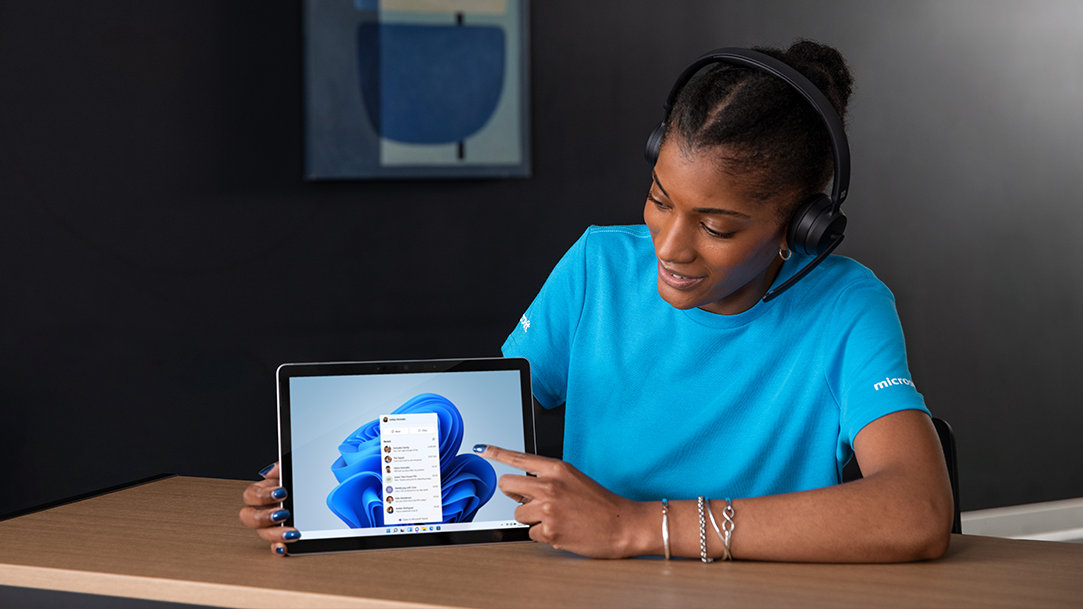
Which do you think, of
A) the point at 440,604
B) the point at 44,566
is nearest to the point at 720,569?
the point at 440,604

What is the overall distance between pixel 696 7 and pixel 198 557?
241 centimetres

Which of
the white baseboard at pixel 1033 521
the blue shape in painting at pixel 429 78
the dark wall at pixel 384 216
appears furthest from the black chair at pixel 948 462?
the white baseboard at pixel 1033 521

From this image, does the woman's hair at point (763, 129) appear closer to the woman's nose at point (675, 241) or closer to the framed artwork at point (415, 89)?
the woman's nose at point (675, 241)

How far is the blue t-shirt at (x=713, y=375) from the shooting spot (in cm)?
132

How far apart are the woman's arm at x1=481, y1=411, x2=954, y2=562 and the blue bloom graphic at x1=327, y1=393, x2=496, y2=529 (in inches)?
1.9

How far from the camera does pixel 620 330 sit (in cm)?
147

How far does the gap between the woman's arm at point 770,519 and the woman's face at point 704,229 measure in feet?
0.96

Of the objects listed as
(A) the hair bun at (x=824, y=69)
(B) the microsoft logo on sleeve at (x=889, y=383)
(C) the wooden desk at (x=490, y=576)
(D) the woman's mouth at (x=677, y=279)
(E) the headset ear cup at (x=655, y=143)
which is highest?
(A) the hair bun at (x=824, y=69)

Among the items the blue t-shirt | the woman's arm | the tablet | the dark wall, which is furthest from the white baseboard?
the tablet

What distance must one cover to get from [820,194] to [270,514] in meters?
0.79

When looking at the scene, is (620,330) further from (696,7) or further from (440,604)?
(696,7)

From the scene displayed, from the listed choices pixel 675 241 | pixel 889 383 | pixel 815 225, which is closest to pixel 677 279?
pixel 675 241

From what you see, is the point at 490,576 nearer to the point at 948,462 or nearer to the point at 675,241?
the point at 675,241

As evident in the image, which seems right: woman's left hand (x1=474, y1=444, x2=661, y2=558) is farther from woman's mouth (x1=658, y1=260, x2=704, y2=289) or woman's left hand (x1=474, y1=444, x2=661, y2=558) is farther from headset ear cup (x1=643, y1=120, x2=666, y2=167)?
headset ear cup (x1=643, y1=120, x2=666, y2=167)
